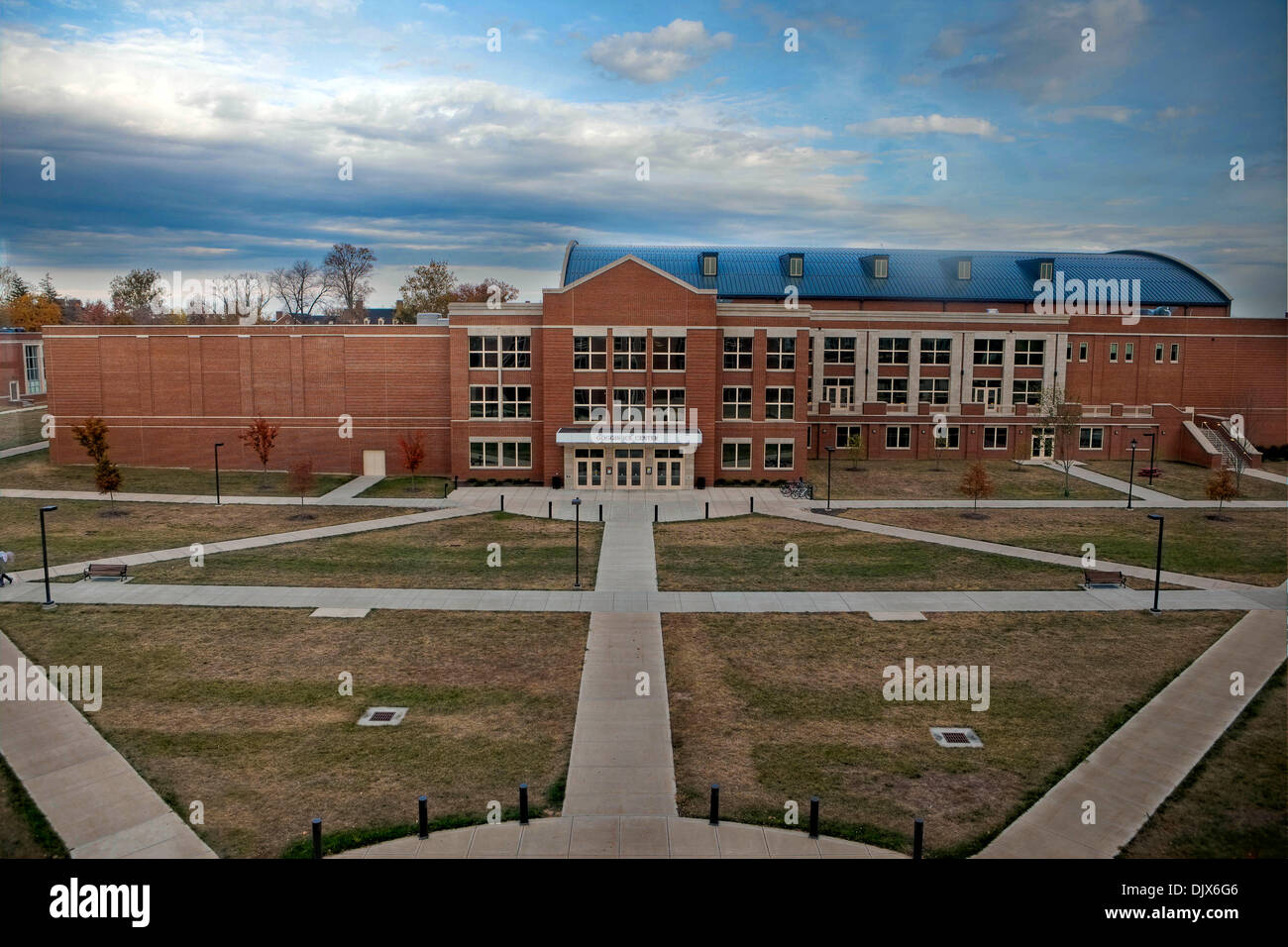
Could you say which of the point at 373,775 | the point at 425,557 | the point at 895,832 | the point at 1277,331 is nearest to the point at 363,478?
the point at 425,557

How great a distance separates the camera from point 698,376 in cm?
4869

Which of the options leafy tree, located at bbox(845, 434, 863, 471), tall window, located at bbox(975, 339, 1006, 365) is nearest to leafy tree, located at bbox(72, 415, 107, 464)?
leafy tree, located at bbox(845, 434, 863, 471)

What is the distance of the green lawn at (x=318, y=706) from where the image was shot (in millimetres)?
15039

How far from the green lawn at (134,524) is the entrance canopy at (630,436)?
1017cm

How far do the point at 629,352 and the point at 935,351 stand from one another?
21594mm

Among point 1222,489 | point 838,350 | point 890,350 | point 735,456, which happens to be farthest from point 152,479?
point 1222,489

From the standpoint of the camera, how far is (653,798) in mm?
14945

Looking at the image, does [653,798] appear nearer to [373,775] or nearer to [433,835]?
[433,835]

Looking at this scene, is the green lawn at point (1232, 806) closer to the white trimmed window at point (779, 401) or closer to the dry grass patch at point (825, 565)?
the dry grass patch at point (825, 565)

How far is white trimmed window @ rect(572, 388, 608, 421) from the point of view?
161ft

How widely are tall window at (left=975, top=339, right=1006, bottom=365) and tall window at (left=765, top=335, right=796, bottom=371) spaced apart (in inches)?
588

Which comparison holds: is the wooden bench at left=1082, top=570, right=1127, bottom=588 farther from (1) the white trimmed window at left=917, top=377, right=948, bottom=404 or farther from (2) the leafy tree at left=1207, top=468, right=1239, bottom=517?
(1) the white trimmed window at left=917, top=377, right=948, bottom=404

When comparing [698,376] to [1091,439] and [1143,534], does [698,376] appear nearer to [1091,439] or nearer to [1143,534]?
[1143,534]

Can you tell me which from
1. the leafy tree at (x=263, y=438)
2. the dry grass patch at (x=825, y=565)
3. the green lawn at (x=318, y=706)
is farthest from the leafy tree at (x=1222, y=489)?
the leafy tree at (x=263, y=438)
